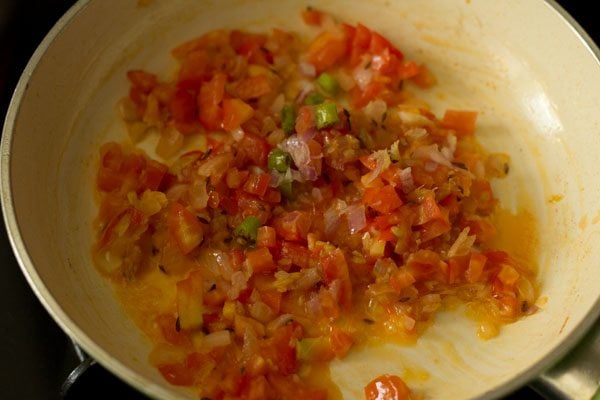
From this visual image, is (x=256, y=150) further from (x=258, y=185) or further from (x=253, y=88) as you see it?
(x=253, y=88)

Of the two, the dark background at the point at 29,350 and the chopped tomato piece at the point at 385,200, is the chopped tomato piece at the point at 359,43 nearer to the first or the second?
the chopped tomato piece at the point at 385,200

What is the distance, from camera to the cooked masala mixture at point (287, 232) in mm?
1848

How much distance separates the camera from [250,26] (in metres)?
2.45

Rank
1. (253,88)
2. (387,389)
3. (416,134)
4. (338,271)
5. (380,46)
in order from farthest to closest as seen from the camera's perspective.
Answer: (380,46), (253,88), (416,134), (338,271), (387,389)

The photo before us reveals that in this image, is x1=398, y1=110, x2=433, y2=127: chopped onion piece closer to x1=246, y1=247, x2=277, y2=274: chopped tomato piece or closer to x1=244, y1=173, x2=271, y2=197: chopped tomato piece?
x1=244, y1=173, x2=271, y2=197: chopped tomato piece

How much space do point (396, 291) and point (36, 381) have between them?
960 mm

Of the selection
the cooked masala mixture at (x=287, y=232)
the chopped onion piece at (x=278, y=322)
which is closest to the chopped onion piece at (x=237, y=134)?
the cooked masala mixture at (x=287, y=232)

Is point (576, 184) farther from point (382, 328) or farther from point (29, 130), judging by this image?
point (29, 130)

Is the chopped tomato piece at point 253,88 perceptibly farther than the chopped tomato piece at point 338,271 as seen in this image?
Yes

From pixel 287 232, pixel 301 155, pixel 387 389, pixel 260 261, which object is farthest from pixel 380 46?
pixel 387 389

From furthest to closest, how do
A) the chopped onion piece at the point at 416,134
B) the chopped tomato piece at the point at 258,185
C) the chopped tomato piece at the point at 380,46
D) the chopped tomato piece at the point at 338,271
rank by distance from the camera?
the chopped tomato piece at the point at 380,46 → the chopped onion piece at the point at 416,134 → the chopped tomato piece at the point at 258,185 → the chopped tomato piece at the point at 338,271

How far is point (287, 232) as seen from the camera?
6.47 ft

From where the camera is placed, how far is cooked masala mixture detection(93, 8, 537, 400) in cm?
185

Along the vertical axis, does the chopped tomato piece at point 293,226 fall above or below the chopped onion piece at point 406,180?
below
